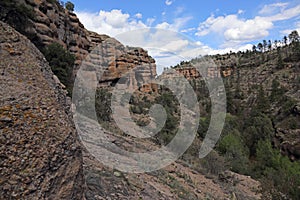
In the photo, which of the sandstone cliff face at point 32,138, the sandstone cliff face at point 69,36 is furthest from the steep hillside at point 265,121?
the sandstone cliff face at point 69,36

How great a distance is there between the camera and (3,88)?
288cm

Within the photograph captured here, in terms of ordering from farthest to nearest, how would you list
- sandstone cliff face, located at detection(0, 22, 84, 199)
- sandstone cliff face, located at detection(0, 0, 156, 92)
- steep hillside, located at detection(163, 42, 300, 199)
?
steep hillside, located at detection(163, 42, 300, 199), sandstone cliff face, located at detection(0, 0, 156, 92), sandstone cliff face, located at detection(0, 22, 84, 199)

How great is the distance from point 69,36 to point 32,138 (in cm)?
2701

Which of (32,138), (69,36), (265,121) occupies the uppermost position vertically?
(69,36)

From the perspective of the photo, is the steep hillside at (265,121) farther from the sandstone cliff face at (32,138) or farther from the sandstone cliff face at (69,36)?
the sandstone cliff face at (69,36)

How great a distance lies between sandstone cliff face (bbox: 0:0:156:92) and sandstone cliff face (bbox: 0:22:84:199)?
1302cm

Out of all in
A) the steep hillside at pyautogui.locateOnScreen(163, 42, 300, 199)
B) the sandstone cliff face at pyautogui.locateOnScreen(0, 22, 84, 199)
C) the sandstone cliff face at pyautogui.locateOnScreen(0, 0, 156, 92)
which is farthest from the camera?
the steep hillside at pyautogui.locateOnScreen(163, 42, 300, 199)

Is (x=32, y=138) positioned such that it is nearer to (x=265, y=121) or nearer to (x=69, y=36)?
(x=69, y=36)

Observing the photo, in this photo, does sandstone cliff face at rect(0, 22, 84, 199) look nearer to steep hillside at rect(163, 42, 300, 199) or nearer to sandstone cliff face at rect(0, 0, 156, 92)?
steep hillside at rect(163, 42, 300, 199)

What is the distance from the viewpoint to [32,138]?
2.71 meters

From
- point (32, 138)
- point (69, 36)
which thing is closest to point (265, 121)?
point (69, 36)

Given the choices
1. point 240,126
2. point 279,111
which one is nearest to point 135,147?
point 240,126

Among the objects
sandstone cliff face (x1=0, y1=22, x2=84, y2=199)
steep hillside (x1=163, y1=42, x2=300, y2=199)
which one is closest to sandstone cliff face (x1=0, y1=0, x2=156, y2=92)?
sandstone cliff face (x1=0, y1=22, x2=84, y2=199)

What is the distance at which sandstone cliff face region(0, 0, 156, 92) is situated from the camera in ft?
57.5
